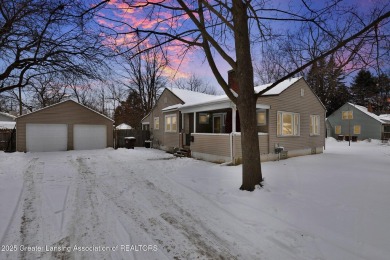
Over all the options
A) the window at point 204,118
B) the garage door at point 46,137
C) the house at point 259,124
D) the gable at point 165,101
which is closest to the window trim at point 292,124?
the house at point 259,124

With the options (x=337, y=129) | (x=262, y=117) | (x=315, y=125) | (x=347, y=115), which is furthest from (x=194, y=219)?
Answer: (x=337, y=129)

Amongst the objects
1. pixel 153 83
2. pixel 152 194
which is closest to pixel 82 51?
→ pixel 152 194

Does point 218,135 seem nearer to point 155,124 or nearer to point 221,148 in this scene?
point 221,148

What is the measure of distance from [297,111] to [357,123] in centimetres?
2443

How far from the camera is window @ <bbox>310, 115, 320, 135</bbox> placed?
16062 mm

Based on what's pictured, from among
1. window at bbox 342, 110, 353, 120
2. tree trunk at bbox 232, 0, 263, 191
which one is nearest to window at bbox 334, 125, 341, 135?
window at bbox 342, 110, 353, 120

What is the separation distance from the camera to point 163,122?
1948 centimetres

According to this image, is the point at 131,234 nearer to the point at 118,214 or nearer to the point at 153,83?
the point at 118,214

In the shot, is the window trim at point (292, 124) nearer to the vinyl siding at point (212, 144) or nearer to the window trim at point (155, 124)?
the vinyl siding at point (212, 144)

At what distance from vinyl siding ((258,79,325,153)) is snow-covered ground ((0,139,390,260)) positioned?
5.75 metres

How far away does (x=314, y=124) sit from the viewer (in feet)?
53.7

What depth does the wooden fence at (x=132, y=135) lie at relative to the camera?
21278 mm

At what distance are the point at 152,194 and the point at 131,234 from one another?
2332 millimetres

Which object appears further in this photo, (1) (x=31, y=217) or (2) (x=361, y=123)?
(2) (x=361, y=123)
